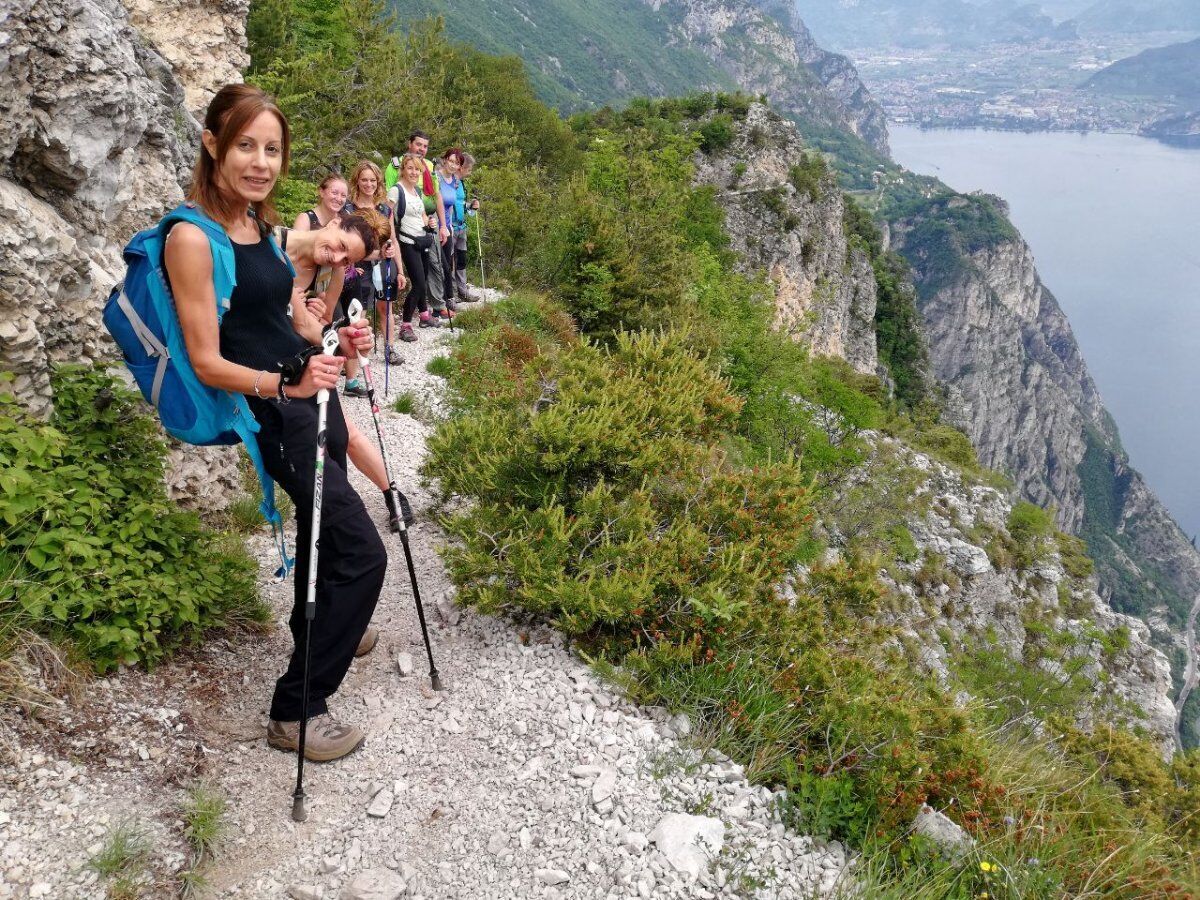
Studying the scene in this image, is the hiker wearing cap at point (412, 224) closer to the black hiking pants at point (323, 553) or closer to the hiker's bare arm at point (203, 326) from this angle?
the black hiking pants at point (323, 553)

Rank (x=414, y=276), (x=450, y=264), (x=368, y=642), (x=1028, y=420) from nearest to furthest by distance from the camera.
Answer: (x=368, y=642) → (x=414, y=276) → (x=450, y=264) → (x=1028, y=420)

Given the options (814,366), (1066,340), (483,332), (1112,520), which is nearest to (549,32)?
(1066,340)

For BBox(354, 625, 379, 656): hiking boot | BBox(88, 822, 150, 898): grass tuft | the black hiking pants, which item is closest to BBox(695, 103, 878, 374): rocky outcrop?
BBox(354, 625, 379, 656): hiking boot

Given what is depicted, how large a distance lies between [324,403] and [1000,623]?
2508cm

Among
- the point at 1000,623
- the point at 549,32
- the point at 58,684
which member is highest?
→ the point at 549,32

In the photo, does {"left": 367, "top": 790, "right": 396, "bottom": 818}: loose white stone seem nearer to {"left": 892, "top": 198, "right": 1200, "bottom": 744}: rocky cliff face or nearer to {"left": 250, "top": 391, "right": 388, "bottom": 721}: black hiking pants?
{"left": 250, "top": 391, "right": 388, "bottom": 721}: black hiking pants

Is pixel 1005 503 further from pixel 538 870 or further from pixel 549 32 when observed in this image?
pixel 549 32

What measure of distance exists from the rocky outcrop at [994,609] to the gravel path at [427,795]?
13261 millimetres

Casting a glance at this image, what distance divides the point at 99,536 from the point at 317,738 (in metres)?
1.47

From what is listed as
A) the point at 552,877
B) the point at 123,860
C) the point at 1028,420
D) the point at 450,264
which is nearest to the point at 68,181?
the point at 123,860

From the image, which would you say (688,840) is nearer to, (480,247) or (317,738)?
(317,738)

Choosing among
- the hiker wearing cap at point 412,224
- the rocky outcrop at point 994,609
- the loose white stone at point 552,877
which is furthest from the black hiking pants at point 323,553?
the rocky outcrop at point 994,609

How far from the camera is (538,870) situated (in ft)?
10.2

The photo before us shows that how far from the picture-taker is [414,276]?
33.5 feet
